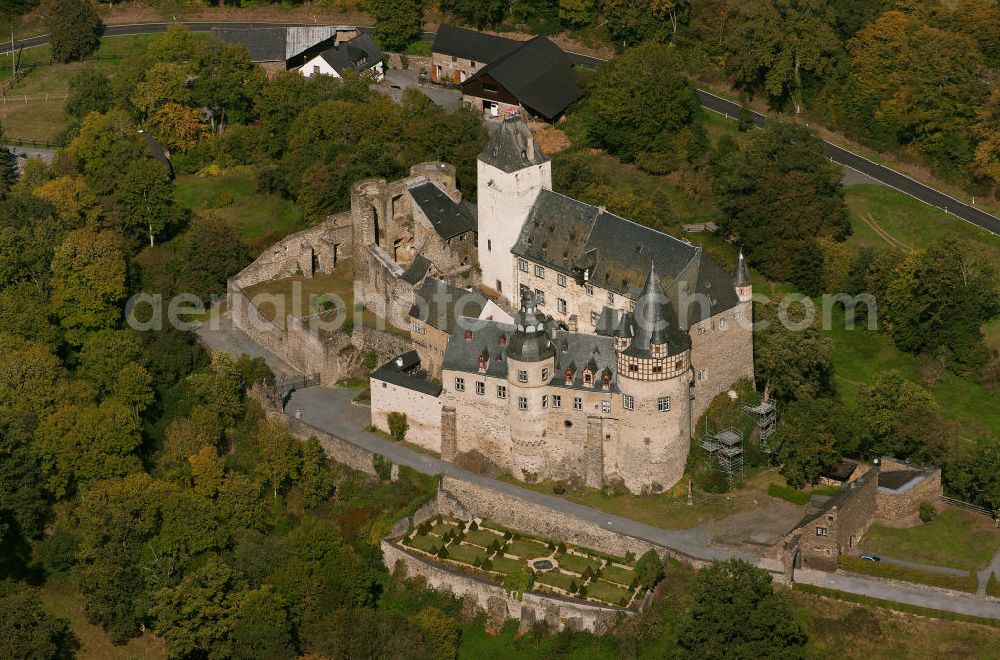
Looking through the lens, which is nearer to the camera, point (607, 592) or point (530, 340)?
point (607, 592)

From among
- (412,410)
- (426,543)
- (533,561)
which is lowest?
(426,543)

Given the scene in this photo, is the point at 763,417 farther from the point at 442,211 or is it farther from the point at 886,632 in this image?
the point at 442,211

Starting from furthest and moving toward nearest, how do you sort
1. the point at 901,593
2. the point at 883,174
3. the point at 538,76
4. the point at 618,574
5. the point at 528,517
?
the point at 538,76 < the point at 883,174 < the point at 528,517 < the point at 618,574 < the point at 901,593

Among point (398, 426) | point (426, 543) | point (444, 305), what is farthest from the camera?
point (444, 305)


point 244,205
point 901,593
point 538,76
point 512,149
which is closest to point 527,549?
point 901,593

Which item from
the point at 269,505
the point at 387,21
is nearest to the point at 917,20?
the point at 387,21

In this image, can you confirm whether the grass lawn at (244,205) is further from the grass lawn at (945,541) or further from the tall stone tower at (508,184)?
the grass lawn at (945,541)

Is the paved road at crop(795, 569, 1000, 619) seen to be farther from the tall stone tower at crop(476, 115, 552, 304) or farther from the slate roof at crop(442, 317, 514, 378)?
the tall stone tower at crop(476, 115, 552, 304)
